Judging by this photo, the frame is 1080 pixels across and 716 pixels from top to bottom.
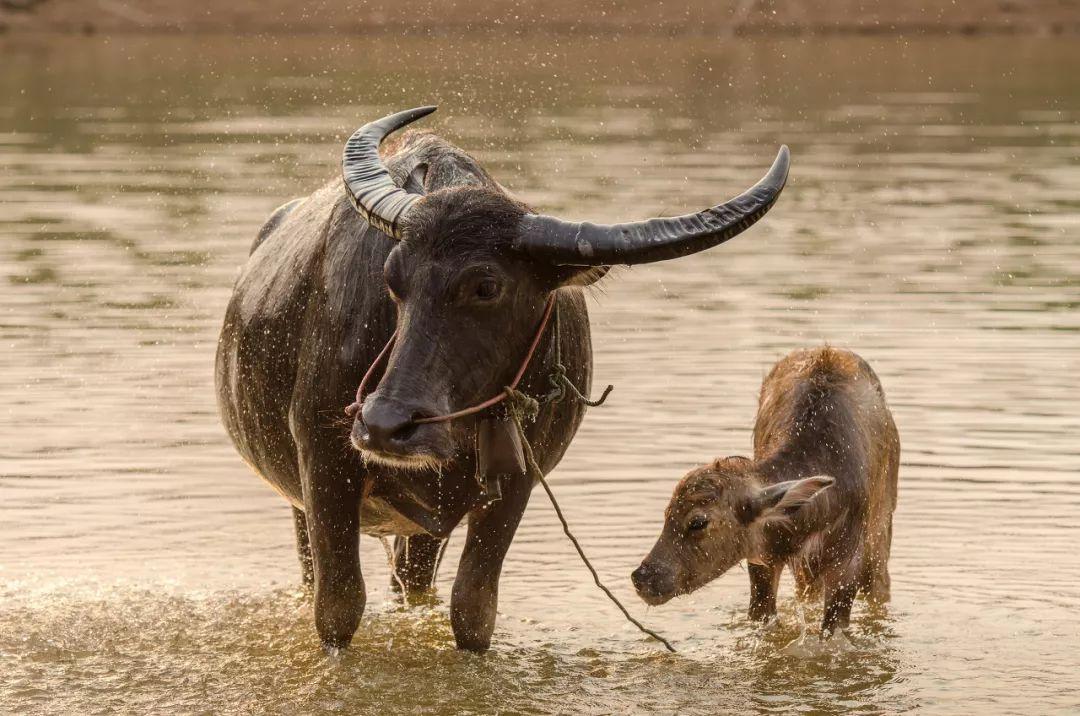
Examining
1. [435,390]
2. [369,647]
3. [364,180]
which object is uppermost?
[364,180]

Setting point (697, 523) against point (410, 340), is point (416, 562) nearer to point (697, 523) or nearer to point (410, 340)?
point (697, 523)

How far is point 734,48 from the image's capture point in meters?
51.2

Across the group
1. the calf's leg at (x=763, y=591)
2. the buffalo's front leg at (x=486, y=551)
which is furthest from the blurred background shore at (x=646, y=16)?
the buffalo's front leg at (x=486, y=551)

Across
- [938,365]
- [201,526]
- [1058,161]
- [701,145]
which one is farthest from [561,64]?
[201,526]

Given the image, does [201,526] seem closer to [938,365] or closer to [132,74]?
[938,365]

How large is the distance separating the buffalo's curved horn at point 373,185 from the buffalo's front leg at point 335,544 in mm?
1050

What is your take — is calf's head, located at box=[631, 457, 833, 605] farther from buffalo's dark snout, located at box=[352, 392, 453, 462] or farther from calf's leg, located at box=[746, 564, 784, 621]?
buffalo's dark snout, located at box=[352, 392, 453, 462]

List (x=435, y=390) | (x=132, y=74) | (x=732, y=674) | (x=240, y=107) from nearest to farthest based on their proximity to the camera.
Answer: (x=435, y=390) → (x=732, y=674) → (x=240, y=107) → (x=132, y=74)

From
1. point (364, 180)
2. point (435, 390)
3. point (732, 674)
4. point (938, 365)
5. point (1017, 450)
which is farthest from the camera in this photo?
point (938, 365)

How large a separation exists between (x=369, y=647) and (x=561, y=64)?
39.4 meters

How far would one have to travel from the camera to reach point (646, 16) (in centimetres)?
5366

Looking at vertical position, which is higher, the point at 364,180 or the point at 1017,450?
the point at 364,180

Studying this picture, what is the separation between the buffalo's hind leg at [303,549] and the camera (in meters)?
9.92

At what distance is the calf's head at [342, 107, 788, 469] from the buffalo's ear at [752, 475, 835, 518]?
1807 millimetres
